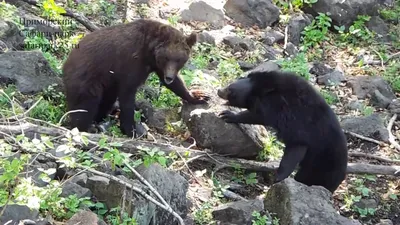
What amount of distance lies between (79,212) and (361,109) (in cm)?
603

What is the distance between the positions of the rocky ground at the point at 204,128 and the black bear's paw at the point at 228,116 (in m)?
0.09

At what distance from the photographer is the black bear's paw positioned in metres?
7.32

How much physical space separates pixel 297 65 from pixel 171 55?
3.28m

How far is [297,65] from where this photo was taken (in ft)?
34.1

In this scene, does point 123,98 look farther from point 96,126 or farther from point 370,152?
point 370,152

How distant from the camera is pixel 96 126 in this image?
7859 mm

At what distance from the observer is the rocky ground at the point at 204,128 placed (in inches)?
204

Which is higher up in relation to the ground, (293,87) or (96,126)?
(293,87)

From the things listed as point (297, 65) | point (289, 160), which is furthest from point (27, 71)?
point (297, 65)

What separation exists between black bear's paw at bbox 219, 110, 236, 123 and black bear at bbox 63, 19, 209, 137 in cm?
55

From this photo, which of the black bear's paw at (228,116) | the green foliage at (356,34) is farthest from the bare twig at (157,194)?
the green foliage at (356,34)

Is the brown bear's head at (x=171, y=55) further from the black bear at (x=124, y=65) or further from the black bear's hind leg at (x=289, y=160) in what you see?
the black bear's hind leg at (x=289, y=160)

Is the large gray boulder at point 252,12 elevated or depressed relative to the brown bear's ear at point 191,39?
depressed

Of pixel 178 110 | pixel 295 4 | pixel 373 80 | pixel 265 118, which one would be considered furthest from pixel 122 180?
pixel 295 4
